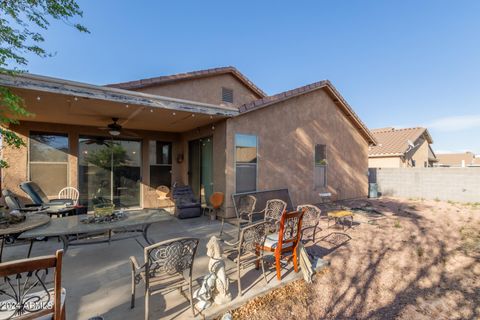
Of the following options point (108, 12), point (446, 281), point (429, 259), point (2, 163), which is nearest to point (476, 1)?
point (429, 259)

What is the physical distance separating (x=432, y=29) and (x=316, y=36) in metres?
3.92

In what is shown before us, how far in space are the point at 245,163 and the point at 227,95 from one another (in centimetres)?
601

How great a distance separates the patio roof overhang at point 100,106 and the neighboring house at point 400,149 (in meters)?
13.4

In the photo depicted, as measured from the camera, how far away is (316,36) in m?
9.26

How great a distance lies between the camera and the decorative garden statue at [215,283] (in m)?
2.58

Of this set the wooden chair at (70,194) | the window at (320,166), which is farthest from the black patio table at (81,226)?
the window at (320,166)

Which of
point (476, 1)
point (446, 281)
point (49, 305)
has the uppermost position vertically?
point (476, 1)

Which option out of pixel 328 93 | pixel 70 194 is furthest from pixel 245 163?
pixel 70 194

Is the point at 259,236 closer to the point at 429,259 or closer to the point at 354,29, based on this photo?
the point at 429,259

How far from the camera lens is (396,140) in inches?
661

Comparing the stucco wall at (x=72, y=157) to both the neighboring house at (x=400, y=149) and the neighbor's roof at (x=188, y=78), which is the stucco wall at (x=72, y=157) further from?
the neighboring house at (x=400, y=149)

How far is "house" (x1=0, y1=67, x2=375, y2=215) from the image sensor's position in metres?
5.57

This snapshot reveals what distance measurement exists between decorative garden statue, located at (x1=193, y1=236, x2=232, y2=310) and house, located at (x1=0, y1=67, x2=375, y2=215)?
3534 mm

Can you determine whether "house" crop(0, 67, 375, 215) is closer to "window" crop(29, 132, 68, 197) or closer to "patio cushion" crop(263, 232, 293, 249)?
"window" crop(29, 132, 68, 197)
